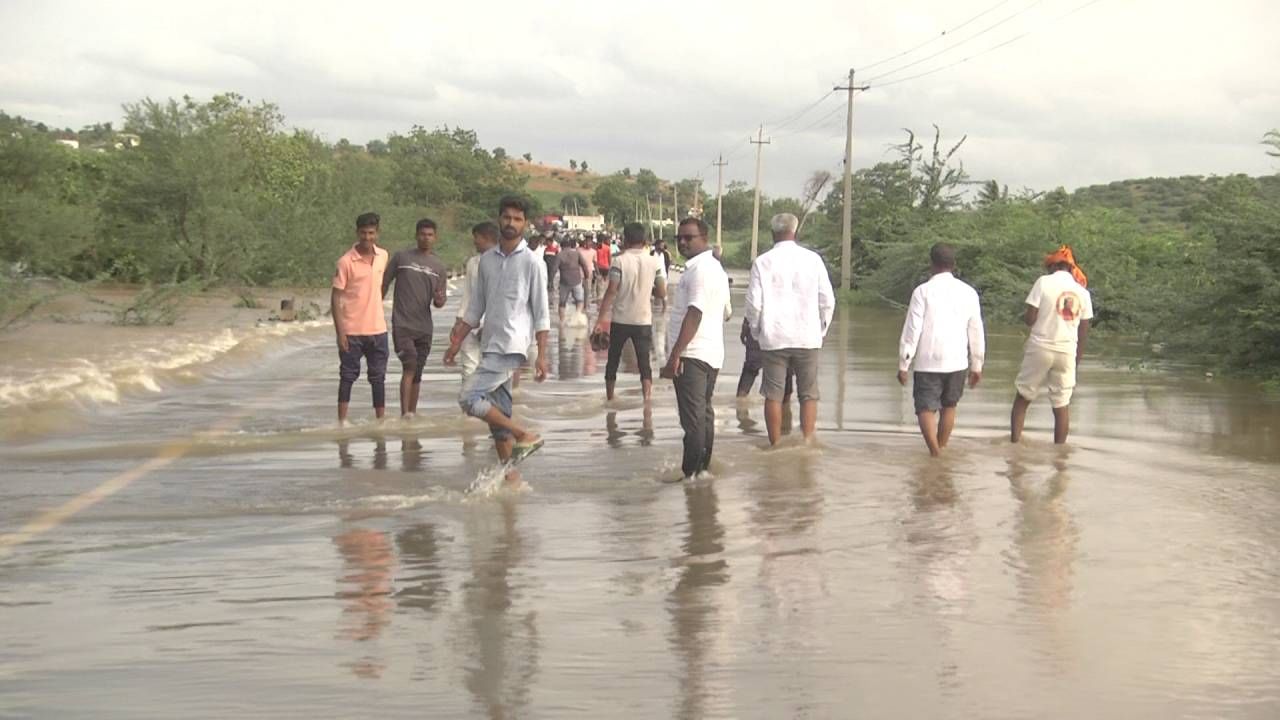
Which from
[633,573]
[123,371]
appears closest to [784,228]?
[633,573]

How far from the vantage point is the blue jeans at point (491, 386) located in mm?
9781

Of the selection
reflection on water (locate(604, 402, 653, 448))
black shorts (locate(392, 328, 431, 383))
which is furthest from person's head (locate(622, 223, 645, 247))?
black shorts (locate(392, 328, 431, 383))

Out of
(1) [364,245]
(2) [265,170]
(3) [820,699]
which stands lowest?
(3) [820,699]

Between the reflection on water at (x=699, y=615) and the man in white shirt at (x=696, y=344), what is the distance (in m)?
1.03

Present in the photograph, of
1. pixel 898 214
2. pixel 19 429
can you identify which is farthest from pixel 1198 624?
pixel 898 214

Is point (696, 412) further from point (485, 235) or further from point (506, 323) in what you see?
point (485, 235)

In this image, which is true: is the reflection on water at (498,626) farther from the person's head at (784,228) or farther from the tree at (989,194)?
the tree at (989,194)

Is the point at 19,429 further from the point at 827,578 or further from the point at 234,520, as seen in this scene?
the point at 827,578

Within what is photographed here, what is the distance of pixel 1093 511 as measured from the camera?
9.18 m

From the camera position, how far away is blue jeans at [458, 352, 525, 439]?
9.78 m

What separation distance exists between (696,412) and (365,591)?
3.79m

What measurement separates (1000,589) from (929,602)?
0.45 m

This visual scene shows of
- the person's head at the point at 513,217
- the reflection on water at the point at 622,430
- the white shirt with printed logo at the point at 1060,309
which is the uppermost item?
the person's head at the point at 513,217

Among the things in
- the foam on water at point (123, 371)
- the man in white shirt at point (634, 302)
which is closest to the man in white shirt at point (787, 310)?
the man in white shirt at point (634, 302)
